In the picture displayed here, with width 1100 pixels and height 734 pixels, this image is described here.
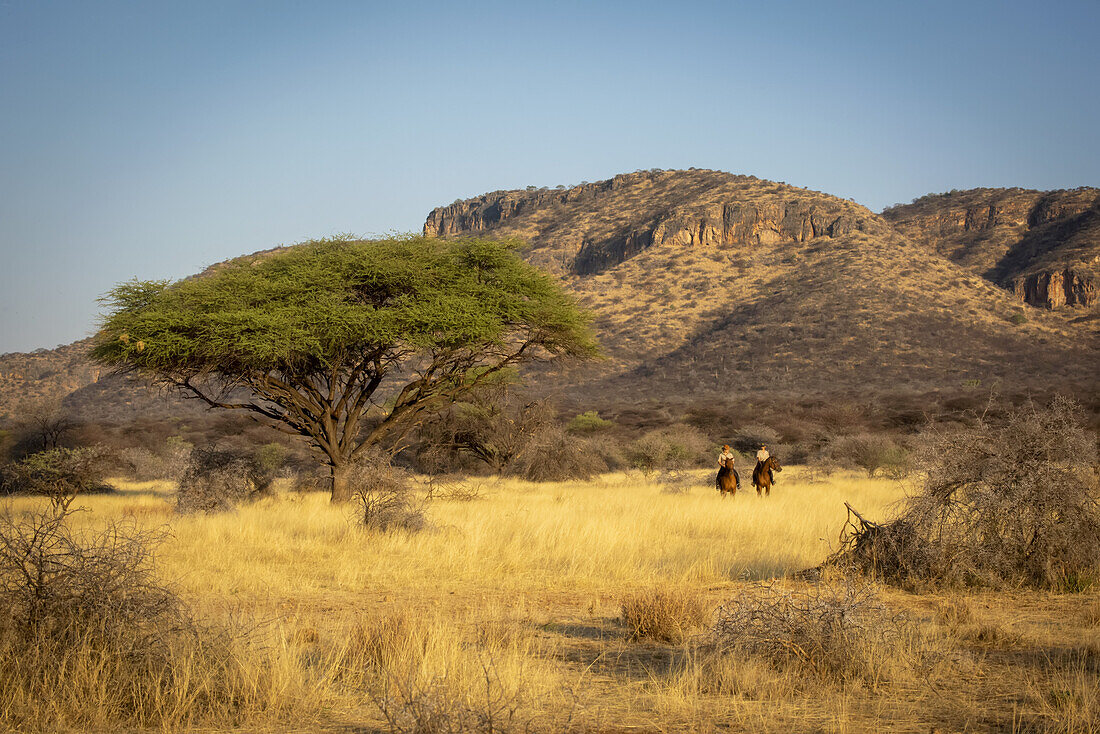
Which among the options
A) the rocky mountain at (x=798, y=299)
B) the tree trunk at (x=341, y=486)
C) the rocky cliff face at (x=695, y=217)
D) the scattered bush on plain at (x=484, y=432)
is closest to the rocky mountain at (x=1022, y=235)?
the rocky mountain at (x=798, y=299)

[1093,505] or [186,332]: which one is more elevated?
[186,332]

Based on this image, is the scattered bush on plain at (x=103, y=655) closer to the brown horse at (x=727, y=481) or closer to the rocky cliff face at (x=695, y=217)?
the brown horse at (x=727, y=481)

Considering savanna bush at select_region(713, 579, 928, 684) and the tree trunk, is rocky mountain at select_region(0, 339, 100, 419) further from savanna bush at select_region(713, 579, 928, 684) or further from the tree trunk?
savanna bush at select_region(713, 579, 928, 684)

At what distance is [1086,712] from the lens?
4145 millimetres

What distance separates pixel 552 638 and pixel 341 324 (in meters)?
10.8

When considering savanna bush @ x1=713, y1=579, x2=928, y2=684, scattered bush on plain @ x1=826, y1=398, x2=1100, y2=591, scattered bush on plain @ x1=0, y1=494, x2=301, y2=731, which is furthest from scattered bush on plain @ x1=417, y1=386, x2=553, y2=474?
scattered bush on plain @ x1=0, y1=494, x2=301, y2=731

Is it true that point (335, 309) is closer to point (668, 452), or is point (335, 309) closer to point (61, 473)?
point (61, 473)

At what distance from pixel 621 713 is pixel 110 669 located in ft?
10.0

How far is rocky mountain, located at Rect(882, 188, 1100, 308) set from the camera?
74750 millimetres

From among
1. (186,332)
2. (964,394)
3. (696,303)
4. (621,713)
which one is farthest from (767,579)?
(696,303)

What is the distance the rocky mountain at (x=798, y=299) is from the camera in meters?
56.0

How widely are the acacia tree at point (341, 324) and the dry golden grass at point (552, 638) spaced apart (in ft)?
12.1

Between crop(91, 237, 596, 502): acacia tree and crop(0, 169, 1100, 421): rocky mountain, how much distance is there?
1051 inches

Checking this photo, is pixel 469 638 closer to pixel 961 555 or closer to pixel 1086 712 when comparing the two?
pixel 1086 712
